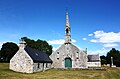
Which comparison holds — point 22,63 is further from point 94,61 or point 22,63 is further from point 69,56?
point 94,61

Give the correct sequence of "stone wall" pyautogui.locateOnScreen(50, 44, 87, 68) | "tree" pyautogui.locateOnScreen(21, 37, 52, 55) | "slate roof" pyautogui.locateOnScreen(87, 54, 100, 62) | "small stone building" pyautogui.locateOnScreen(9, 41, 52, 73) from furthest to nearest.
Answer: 1. "tree" pyautogui.locateOnScreen(21, 37, 52, 55)
2. "slate roof" pyautogui.locateOnScreen(87, 54, 100, 62)
3. "stone wall" pyautogui.locateOnScreen(50, 44, 87, 68)
4. "small stone building" pyautogui.locateOnScreen(9, 41, 52, 73)

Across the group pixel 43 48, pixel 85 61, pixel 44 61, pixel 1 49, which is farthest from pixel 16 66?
pixel 43 48

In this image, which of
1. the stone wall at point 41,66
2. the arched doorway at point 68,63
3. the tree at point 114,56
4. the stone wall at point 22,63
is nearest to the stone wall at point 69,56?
the arched doorway at point 68,63

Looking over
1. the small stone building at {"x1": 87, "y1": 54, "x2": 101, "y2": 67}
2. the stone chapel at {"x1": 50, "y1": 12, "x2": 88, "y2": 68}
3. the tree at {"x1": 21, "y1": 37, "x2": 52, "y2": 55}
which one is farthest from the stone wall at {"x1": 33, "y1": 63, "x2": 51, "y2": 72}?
the tree at {"x1": 21, "y1": 37, "x2": 52, "y2": 55}

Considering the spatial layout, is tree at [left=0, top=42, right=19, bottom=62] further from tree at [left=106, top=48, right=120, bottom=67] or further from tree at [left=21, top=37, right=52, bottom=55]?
tree at [left=106, top=48, right=120, bottom=67]

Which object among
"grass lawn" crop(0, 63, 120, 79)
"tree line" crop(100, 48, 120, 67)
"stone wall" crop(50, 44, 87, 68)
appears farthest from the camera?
"tree line" crop(100, 48, 120, 67)

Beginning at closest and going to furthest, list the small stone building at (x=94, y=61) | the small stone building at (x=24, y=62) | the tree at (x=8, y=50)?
the small stone building at (x=24, y=62), the small stone building at (x=94, y=61), the tree at (x=8, y=50)

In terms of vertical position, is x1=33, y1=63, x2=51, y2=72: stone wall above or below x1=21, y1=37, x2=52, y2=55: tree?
below

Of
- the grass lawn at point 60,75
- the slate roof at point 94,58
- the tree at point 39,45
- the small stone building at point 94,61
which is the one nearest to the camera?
the grass lawn at point 60,75

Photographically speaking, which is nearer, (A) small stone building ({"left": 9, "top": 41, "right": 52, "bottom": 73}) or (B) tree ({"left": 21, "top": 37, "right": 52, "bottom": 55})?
(A) small stone building ({"left": 9, "top": 41, "right": 52, "bottom": 73})

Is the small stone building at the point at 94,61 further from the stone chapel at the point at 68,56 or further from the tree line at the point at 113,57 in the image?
the stone chapel at the point at 68,56

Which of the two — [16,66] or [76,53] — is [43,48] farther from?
[16,66]

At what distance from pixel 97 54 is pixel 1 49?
47.1 metres

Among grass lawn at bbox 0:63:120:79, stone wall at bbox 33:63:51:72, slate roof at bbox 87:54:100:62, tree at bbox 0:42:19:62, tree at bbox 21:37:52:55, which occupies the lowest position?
grass lawn at bbox 0:63:120:79
